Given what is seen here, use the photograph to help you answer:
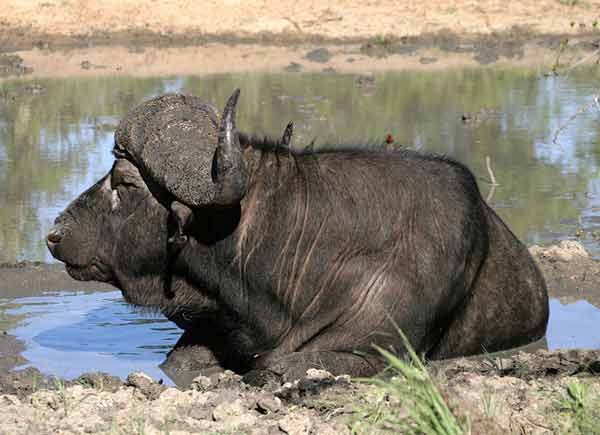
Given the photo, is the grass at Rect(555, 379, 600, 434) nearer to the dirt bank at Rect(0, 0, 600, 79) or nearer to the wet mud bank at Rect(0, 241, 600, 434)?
the wet mud bank at Rect(0, 241, 600, 434)

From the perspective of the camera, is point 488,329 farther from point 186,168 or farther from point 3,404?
point 3,404

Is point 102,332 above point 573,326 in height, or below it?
below

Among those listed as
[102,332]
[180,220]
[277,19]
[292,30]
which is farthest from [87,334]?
[277,19]

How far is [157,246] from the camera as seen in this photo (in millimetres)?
6164

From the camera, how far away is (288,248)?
612 cm

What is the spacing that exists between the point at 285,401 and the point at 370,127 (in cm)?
1062

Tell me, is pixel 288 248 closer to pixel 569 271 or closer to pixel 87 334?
pixel 87 334

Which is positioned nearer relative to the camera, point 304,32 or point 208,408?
point 208,408

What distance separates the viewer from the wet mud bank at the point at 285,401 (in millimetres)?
4562

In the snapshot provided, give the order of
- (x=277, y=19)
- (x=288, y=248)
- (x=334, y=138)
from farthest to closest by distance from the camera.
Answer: (x=277, y=19) → (x=334, y=138) → (x=288, y=248)

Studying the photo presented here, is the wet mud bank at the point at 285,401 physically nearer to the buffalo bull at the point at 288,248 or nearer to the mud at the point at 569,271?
the buffalo bull at the point at 288,248

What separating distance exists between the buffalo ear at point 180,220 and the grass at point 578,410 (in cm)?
208

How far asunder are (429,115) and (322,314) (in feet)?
35.8

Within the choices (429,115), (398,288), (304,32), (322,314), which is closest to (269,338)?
(322,314)
